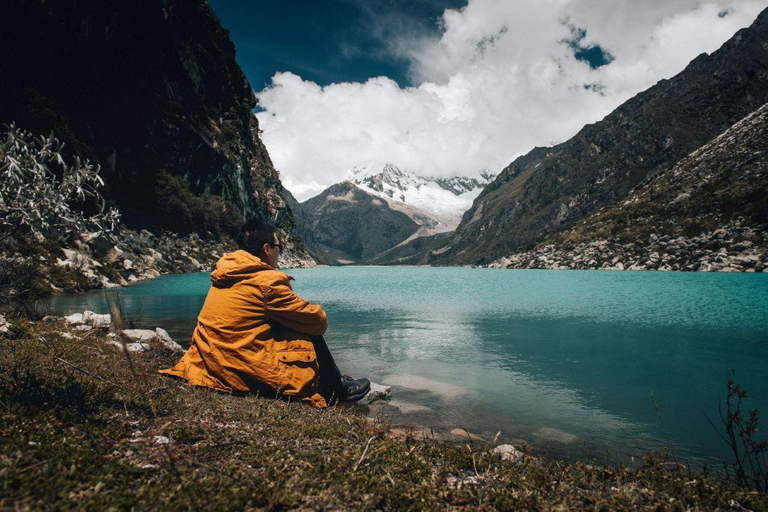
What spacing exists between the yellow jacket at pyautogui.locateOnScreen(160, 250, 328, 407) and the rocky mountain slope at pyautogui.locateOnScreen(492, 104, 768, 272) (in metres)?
81.8

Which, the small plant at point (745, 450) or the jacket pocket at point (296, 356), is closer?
the small plant at point (745, 450)

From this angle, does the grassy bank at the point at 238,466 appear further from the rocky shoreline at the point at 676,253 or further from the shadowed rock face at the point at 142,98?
the rocky shoreline at the point at 676,253

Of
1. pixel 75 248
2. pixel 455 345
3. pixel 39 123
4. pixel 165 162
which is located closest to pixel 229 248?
pixel 165 162

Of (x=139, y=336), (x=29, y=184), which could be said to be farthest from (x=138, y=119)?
(x=29, y=184)

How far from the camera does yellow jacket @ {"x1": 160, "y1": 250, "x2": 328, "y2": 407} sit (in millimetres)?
6453

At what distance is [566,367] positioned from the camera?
1267 cm

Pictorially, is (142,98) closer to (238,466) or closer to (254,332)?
(254,332)

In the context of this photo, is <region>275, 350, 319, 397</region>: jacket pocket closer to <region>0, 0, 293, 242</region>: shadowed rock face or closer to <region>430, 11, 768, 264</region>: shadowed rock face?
<region>0, 0, 293, 242</region>: shadowed rock face

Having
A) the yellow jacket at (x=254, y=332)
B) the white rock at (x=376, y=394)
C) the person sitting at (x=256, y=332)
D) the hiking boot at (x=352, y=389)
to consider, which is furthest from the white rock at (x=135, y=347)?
the white rock at (x=376, y=394)

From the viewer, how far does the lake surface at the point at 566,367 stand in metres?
7.65

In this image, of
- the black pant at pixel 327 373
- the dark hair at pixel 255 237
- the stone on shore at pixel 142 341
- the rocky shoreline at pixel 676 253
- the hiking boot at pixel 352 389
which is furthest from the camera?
the rocky shoreline at pixel 676 253

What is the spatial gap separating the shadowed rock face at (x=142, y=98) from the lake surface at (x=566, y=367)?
194 feet

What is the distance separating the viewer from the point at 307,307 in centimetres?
666

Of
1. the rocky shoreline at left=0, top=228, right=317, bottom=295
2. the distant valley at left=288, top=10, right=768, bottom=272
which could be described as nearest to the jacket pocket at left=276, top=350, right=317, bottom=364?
the rocky shoreline at left=0, top=228, right=317, bottom=295
